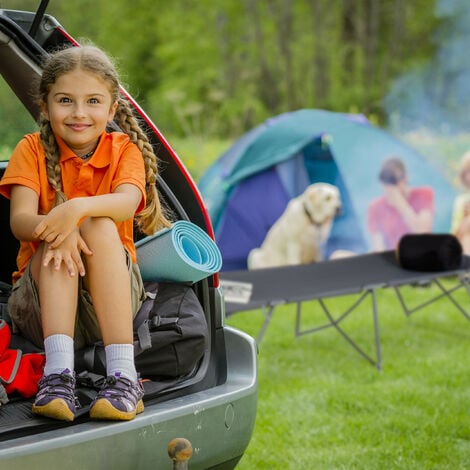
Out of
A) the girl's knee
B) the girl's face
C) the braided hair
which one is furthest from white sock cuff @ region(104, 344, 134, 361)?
the girl's face

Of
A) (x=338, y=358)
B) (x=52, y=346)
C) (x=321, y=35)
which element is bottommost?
(x=338, y=358)

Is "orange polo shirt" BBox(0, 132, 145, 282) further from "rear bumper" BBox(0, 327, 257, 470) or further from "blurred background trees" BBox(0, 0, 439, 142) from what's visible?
"blurred background trees" BBox(0, 0, 439, 142)

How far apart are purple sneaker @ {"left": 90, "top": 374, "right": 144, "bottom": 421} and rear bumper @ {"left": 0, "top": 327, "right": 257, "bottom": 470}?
2 cm

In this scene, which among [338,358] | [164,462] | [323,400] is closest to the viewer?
[164,462]

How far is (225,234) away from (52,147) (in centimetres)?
514

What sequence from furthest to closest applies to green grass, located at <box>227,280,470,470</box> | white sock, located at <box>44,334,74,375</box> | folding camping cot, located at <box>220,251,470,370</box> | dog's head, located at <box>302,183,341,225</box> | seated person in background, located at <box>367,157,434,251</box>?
seated person in background, located at <box>367,157,434,251</box> < dog's head, located at <box>302,183,341,225</box> < folding camping cot, located at <box>220,251,470,370</box> < green grass, located at <box>227,280,470,470</box> < white sock, located at <box>44,334,74,375</box>

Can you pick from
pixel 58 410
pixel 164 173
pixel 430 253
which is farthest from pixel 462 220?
pixel 58 410

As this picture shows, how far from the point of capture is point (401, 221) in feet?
24.9

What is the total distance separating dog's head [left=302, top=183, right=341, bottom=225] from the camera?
722cm

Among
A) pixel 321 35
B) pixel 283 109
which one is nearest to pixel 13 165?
pixel 283 109

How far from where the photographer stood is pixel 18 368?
7.11 ft

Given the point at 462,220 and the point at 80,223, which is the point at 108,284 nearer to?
the point at 80,223

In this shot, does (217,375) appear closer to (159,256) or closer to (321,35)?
(159,256)

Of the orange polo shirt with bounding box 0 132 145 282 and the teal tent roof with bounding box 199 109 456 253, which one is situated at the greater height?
the orange polo shirt with bounding box 0 132 145 282
